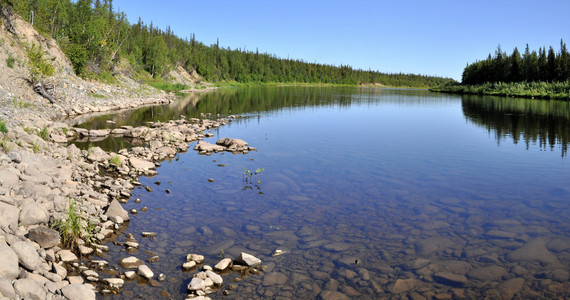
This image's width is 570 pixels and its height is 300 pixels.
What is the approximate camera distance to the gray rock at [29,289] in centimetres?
719

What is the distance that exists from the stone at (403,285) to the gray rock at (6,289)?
7257mm

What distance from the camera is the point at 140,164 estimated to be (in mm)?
18500

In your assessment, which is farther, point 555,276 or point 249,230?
point 249,230

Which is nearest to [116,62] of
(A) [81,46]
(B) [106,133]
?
(A) [81,46]

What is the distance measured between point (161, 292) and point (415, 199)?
9809 mm

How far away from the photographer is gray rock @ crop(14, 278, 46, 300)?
A: 7.19 m

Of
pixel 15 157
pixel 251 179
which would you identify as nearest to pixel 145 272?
pixel 15 157

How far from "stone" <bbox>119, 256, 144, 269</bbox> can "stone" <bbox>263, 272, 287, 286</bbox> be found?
3039mm

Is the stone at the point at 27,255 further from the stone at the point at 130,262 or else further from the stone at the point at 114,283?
the stone at the point at 130,262

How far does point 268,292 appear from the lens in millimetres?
8680

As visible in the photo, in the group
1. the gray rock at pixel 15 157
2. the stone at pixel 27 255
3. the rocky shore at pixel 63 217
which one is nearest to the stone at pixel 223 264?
the rocky shore at pixel 63 217

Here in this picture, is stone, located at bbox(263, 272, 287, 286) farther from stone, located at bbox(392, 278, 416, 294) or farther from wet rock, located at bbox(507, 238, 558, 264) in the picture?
wet rock, located at bbox(507, 238, 558, 264)

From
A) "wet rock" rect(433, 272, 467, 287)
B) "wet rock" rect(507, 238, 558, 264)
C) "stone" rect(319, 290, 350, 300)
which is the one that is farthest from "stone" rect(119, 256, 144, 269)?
"wet rock" rect(507, 238, 558, 264)

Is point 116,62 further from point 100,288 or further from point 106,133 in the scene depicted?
point 100,288
